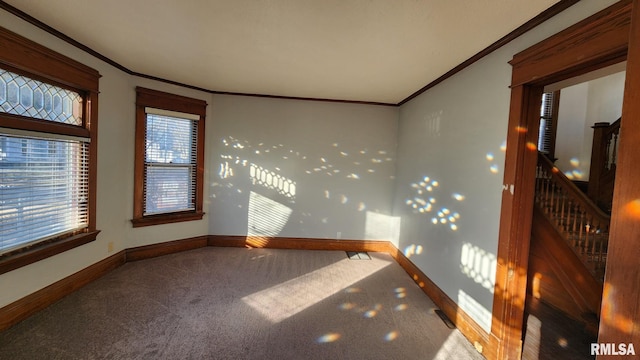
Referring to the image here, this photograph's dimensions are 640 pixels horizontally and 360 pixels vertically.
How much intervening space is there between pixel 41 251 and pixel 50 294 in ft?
1.42

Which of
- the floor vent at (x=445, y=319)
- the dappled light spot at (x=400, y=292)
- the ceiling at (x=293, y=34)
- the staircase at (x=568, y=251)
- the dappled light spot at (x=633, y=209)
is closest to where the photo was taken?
the dappled light spot at (x=633, y=209)

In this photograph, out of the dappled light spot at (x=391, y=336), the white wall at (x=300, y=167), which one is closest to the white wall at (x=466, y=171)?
the dappled light spot at (x=391, y=336)

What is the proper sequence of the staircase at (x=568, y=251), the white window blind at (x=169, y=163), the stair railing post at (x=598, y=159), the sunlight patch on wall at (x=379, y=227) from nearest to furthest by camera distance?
1. the staircase at (x=568, y=251)
2. the white window blind at (x=169, y=163)
3. the stair railing post at (x=598, y=159)
4. the sunlight patch on wall at (x=379, y=227)

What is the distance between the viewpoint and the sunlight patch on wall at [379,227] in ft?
14.0

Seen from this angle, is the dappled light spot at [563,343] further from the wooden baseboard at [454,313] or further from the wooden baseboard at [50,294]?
the wooden baseboard at [50,294]

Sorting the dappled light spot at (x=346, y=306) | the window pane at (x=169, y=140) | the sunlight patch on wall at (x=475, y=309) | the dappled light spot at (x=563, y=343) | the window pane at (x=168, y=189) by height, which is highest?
the window pane at (x=169, y=140)

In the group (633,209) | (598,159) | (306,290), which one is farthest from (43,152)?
(598,159)

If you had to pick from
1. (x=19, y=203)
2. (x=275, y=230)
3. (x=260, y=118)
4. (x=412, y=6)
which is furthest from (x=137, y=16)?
(x=275, y=230)

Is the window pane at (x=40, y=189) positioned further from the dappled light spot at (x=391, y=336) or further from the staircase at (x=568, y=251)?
the staircase at (x=568, y=251)

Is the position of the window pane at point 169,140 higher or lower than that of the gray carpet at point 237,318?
higher

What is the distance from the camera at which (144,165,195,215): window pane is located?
3.60 metres

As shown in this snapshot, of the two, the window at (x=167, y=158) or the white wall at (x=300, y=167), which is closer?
the window at (x=167, y=158)

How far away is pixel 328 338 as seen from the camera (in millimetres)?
2121

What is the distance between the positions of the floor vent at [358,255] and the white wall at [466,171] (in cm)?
78
